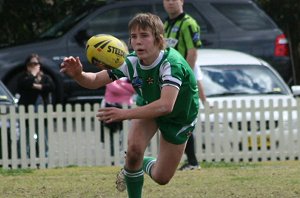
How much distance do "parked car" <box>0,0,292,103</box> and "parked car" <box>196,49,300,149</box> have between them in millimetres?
1071

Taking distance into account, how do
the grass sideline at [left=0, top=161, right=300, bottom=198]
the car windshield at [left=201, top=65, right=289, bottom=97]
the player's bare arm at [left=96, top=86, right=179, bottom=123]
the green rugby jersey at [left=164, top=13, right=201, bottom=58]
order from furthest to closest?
the car windshield at [left=201, top=65, right=289, bottom=97] < the green rugby jersey at [left=164, top=13, right=201, bottom=58] < the grass sideline at [left=0, top=161, right=300, bottom=198] < the player's bare arm at [left=96, top=86, right=179, bottom=123]

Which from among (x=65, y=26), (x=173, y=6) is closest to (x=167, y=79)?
(x=173, y=6)

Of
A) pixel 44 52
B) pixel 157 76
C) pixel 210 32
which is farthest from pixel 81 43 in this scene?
pixel 157 76

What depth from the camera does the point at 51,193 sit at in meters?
10.2

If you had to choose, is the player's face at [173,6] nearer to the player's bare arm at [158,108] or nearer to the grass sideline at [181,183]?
the grass sideline at [181,183]

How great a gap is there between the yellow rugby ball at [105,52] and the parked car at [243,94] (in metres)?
5.82

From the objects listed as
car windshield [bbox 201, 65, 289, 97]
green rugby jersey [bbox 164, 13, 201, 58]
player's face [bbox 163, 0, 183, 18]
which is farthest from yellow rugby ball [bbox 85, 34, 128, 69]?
car windshield [bbox 201, 65, 289, 97]

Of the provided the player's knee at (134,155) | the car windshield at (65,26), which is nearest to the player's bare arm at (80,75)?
the player's knee at (134,155)

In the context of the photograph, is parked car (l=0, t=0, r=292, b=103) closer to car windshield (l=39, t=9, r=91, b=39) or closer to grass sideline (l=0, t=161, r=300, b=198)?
car windshield (l=39, t=9, r=91, b=39)

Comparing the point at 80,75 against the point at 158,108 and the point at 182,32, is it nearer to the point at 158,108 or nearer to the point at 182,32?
the point at 158,108

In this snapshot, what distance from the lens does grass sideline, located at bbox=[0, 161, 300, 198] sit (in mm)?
10031

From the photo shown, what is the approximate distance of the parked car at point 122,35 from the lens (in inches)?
673

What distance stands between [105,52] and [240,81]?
286 inches

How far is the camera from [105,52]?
8570mm
